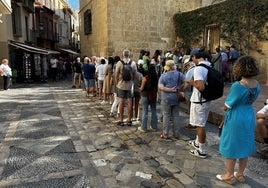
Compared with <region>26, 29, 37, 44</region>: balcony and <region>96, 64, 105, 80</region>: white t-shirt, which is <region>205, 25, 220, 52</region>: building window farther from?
<region>26, 29, 37, 44</region>: balcony

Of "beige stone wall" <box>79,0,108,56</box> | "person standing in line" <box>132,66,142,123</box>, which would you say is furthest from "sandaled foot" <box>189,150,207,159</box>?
"beige stone wall" <box>79,0,108,56</box>

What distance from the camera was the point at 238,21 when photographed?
1281 cm

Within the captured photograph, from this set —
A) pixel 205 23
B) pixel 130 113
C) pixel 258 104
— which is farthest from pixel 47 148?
pixel 205 23

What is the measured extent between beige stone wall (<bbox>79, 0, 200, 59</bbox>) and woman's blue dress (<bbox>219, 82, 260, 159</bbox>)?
13074 millimetres

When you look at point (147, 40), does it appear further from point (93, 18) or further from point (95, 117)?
point (95, 117)

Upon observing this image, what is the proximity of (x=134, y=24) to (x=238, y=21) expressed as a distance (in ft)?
19.6

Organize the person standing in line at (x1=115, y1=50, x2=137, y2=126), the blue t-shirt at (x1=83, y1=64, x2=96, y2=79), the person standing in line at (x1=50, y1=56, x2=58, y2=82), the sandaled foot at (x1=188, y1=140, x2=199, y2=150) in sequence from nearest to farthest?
1. the sandaled foot at (x1=188, y1=140, x2=199, y2=150)
2. the person standing in line at (x1=115, y1=50, x2=137, y2=126)
3. the blue t-shirt at (x1=83, y1=64, x2=96, y2=79)
4. the person standing in line at (x1=50, y1=56, x2=58, y2=82)

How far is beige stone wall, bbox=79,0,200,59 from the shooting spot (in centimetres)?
1602

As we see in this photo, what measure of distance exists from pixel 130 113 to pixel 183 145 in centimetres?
176

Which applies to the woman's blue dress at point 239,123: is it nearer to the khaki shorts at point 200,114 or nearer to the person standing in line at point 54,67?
the khaki shorts at point 200,114

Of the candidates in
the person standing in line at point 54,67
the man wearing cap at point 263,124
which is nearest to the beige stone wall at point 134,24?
the person standing in line at point 54,67

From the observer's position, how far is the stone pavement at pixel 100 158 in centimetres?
378

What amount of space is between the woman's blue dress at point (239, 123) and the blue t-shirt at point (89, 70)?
7886 mm

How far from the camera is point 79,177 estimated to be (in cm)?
387
